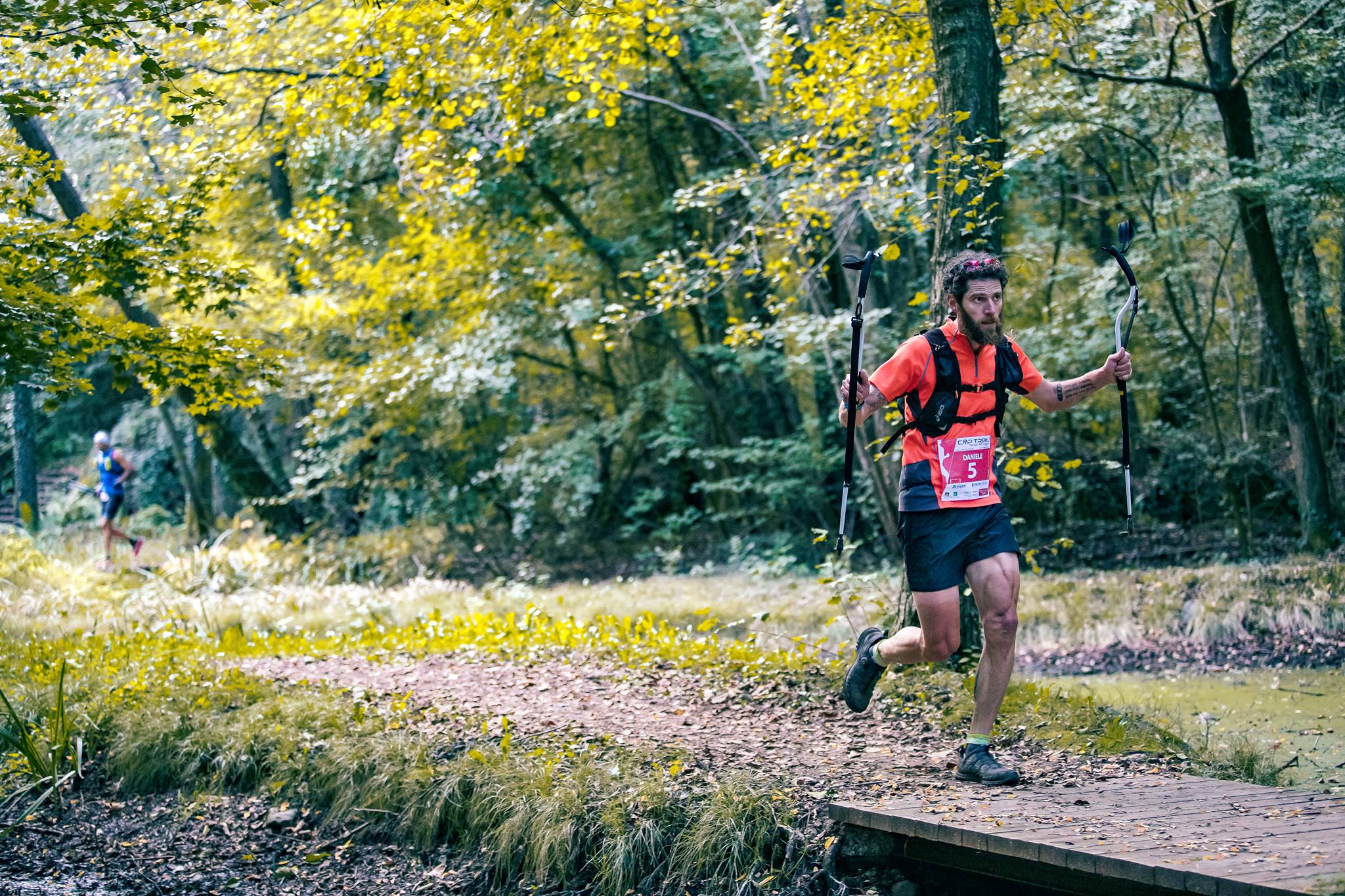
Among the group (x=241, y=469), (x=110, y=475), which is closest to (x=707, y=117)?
(x=241, y=469)

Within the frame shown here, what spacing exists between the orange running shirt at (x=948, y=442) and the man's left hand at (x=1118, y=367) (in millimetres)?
471

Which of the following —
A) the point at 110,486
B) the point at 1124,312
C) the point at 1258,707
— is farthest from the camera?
the point at 110,486

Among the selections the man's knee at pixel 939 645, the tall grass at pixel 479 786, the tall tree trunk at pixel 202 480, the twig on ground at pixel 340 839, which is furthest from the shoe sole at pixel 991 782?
the tall tree trunk at pixel 202 480

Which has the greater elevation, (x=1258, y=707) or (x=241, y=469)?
(x=241, y=469)

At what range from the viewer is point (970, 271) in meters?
4.36

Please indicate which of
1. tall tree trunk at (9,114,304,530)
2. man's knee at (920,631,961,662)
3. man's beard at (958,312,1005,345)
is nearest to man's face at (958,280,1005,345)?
man's beard at (958,312,1005,345)

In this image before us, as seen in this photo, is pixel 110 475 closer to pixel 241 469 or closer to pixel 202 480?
pixel 241 469

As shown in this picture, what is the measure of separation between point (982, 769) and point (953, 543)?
939mm

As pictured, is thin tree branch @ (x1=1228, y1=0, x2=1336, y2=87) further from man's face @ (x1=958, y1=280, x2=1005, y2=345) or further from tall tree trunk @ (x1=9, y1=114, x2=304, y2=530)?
tall tree trunk @ (x1=9, y1=114, x2=304, y2=530)

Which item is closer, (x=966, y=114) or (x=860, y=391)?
(x=860, y=391)

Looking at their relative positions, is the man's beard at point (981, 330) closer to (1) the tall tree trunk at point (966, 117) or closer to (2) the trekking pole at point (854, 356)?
(2) the trekking pole at point (854, 356)

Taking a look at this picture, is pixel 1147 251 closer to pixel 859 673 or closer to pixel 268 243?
pixel 859 673

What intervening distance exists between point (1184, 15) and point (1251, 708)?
5879 millimetres

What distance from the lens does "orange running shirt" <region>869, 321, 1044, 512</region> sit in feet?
14.2
